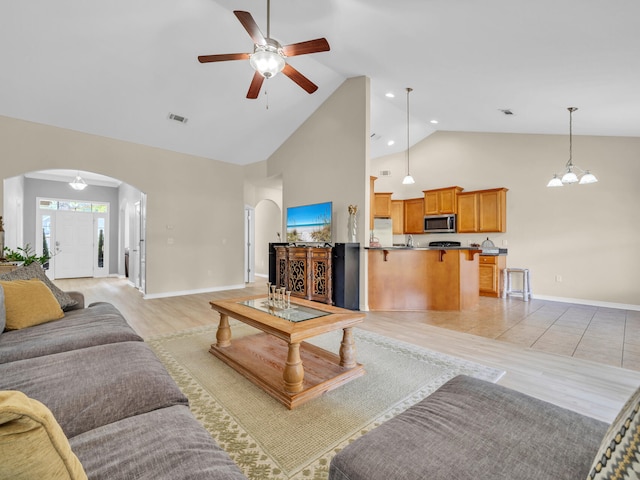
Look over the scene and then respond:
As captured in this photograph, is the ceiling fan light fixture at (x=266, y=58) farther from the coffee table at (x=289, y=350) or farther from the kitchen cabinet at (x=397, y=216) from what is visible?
the kitchen cabinet at (x=397, y=216)

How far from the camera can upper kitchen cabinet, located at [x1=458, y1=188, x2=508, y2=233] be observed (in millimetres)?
6234

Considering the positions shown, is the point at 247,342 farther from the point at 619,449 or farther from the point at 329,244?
the point at 619,449

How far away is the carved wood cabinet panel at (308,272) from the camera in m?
5.20

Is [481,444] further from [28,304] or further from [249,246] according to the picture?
[249,246]

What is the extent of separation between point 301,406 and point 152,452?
1269 mm

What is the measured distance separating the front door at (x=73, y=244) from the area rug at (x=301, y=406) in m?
7.66

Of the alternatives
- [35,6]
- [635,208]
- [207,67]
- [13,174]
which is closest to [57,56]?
[35,6]

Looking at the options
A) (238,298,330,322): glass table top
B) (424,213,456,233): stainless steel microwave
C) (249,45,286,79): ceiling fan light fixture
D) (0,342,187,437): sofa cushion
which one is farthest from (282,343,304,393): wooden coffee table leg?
(424,213,456,233): stainless steel microwave

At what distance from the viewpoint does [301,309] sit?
2764mm

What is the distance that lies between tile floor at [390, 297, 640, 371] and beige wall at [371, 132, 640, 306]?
0.57 m

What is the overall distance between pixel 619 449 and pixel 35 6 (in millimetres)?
5296

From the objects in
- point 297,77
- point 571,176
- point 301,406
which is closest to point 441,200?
point 571,176

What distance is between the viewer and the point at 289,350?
2.13 m

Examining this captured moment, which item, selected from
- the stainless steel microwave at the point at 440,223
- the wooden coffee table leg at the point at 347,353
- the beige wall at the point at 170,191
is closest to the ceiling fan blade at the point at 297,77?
the wooden coffee table leg at the point at 347,353
